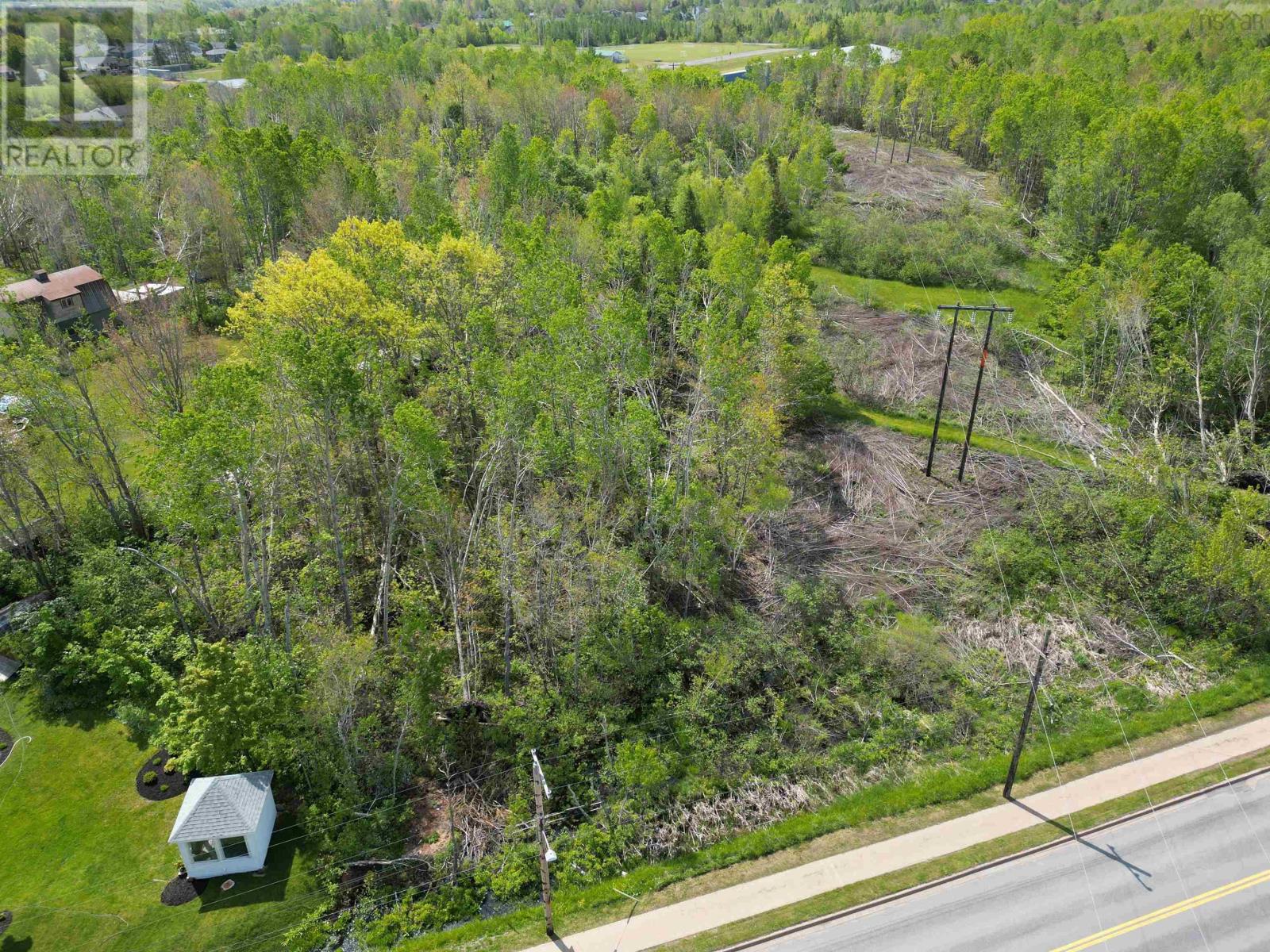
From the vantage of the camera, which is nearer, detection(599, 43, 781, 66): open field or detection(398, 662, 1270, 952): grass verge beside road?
detection(398, 662, 1270, 952): grass verge beside road

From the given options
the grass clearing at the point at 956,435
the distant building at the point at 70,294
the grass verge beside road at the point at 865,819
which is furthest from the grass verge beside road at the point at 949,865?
the distant building at the point at 70,294

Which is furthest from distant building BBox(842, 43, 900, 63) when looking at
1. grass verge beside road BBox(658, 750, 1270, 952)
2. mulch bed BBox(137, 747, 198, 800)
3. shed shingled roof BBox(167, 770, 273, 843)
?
shed shingled roof BBox(167, 770, 273, 843)

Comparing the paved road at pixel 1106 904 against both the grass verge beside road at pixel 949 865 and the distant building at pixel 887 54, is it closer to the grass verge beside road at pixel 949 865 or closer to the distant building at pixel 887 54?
the grass verge beside road at pixel 949 865

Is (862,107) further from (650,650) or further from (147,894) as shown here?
(147,894)

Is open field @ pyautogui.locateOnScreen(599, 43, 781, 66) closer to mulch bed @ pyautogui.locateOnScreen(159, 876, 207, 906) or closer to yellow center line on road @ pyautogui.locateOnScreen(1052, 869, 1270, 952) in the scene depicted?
mulch bed @ pyautogui.locateOnScreen(159, 876, 207, 906)

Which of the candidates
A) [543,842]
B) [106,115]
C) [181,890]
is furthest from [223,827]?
[106,115]
